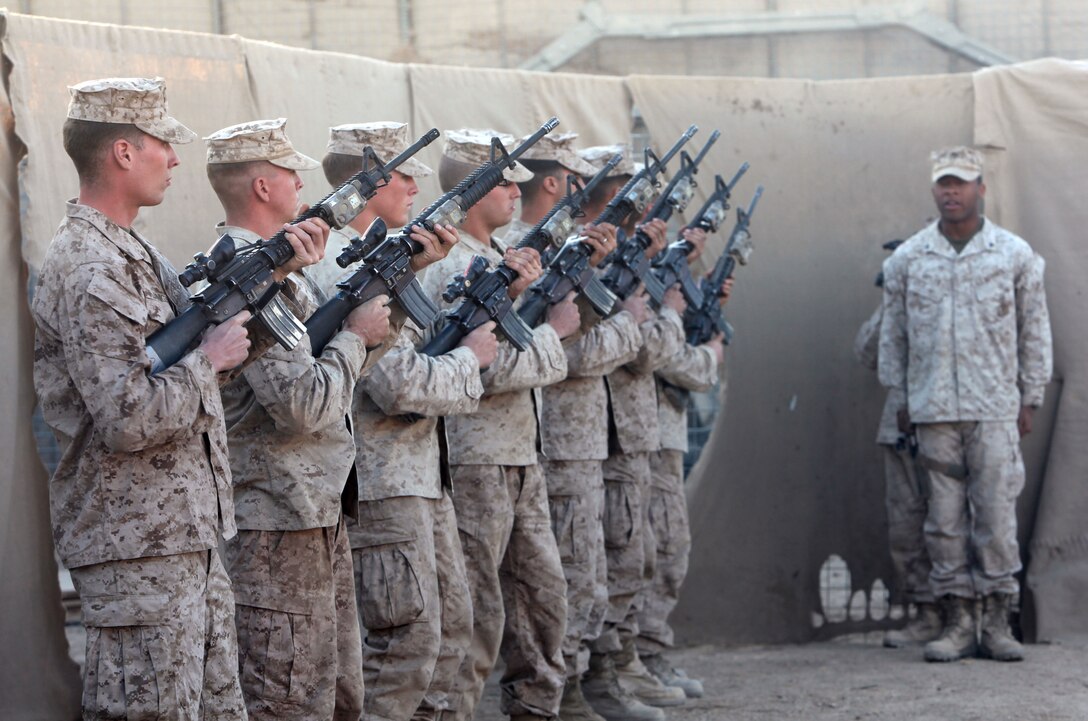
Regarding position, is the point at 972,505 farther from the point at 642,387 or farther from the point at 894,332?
the point at 642,387

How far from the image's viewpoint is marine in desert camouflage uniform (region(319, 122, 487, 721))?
4.27m

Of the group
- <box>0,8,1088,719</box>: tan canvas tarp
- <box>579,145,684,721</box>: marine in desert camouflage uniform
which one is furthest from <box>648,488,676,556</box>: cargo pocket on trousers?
<box>0,8,1088,719</box>: tan canvas tarp

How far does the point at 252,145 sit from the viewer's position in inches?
157

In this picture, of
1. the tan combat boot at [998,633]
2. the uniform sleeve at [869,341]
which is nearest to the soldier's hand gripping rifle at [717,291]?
the uniform sleeve at [869,341]

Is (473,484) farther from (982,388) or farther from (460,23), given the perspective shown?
(460,23)

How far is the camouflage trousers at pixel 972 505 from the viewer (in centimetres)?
713

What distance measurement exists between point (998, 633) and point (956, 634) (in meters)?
0.19

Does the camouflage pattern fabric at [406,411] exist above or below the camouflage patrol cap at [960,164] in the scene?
below

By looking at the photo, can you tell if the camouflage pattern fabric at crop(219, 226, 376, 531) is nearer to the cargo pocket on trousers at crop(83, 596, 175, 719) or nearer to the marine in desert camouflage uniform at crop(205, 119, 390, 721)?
the marine in desert camouflage uniform at crop(205, 119, 390, 721)

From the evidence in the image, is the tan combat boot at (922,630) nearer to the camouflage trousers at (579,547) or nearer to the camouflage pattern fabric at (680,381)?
the camouflage pattern fabric at (680,381)

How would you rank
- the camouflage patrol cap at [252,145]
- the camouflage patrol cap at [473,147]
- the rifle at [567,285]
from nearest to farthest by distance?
the camouflage patrol cap at [252,145], the camouflage patrol cap at [473,147], the rifle at [567,285]

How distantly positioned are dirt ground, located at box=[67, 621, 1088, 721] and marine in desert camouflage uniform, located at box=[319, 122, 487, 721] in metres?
1.73

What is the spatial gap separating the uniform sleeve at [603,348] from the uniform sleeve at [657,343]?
309 mm

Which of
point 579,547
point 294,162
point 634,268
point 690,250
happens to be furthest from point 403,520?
point 690,250
